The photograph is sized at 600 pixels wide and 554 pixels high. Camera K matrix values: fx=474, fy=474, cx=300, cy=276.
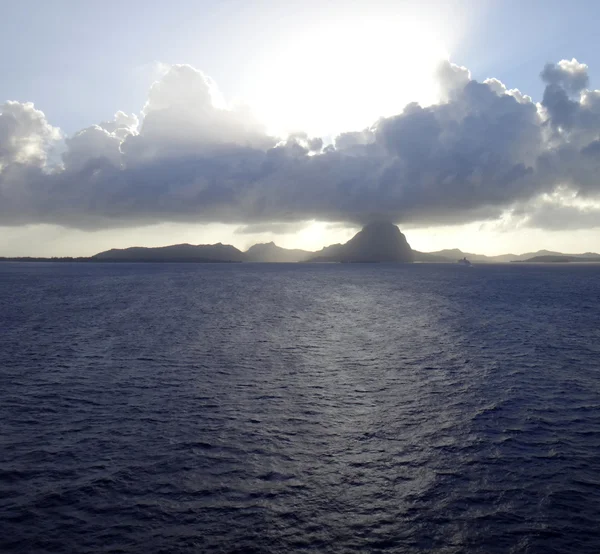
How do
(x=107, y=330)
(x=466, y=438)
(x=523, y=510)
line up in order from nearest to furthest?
1. (x=523, y=510)
2. (x=466, y=438)
3. (x=107, y=330)

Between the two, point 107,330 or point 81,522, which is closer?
point 81,522

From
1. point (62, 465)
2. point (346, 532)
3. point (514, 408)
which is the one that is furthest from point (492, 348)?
point (62, 465)

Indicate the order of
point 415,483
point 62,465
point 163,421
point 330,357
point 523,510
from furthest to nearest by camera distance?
point 330,357
point 163,421
point 62,465
point 415,483
point 523,510

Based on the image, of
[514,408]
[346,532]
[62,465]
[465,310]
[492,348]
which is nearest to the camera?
[346,532]

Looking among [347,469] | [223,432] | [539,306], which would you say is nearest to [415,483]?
[347,469]

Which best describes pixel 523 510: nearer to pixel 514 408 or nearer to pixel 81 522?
pixel 514 408

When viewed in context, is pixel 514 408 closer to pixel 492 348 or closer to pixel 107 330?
pixel 492 348

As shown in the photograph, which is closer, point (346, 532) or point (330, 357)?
point (346, 532)
